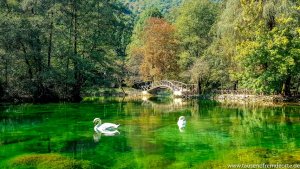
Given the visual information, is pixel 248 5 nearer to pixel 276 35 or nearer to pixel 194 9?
pixel 276 35

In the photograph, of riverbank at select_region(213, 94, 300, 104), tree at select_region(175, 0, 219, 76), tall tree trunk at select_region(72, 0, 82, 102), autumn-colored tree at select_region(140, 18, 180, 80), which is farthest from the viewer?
autumn-colored tree at select_region(140, 18, 180, 80)

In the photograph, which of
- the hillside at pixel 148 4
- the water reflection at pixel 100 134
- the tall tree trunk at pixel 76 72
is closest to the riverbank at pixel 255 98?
the tall tree trunk at pixel 76 72

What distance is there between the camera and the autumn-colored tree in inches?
2153

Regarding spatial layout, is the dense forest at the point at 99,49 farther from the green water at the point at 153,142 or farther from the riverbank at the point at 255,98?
the green water at the point at 153,142

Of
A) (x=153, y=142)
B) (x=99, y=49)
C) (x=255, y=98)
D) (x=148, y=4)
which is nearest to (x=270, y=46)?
(x=255, y=98)

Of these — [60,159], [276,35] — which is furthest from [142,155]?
[276,35]

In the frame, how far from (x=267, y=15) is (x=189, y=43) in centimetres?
1855

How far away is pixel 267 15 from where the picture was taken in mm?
34750

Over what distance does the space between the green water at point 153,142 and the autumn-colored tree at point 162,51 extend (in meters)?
31.4

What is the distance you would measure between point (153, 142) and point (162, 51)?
40.0 meters

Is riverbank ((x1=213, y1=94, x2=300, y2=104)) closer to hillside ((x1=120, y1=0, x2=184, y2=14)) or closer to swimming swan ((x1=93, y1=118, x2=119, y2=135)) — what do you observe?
swimming swan ((x1=93, y1=118, x2=119, y2=135))

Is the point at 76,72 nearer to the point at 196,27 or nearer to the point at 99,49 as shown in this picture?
the point at 99,49

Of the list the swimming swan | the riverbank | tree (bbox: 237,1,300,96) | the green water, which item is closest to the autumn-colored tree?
the riverbank

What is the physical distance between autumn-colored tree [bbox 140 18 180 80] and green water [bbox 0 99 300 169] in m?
31.4
